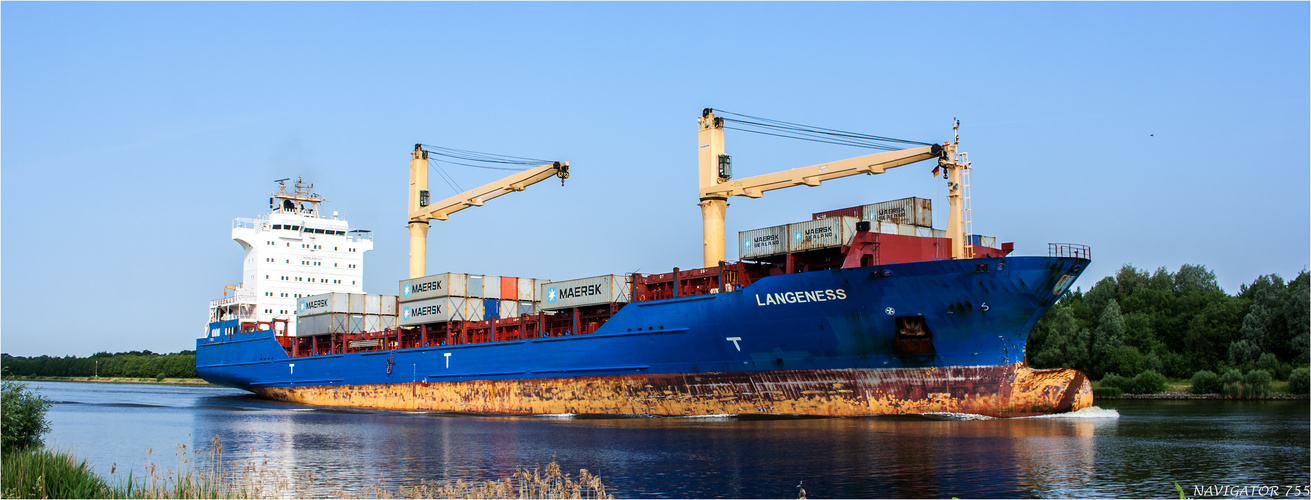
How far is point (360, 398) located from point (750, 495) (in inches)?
1236

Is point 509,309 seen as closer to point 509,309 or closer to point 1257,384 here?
point 509,309

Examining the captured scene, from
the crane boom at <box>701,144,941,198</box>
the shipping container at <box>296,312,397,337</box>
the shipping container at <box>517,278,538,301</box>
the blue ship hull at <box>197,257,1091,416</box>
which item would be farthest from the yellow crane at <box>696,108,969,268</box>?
the shipping container at <box>296,312,397,337</box>

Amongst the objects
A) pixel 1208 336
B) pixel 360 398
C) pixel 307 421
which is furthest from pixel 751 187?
pixel 1208 336

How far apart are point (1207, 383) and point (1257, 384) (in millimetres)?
2819

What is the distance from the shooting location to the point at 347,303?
44.6 metres

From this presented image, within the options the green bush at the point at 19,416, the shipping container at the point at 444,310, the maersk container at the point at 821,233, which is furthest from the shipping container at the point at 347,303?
the green bush at the point at 19,416

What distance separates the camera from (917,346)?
27.8m

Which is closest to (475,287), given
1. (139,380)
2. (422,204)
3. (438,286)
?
(438,286)

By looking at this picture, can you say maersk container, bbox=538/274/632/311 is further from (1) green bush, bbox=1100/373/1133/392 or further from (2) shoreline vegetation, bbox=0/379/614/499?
(1) green bush, bbox=1100/373/1133/392

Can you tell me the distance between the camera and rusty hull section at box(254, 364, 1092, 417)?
2769cm

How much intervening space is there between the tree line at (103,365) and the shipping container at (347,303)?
8142cm

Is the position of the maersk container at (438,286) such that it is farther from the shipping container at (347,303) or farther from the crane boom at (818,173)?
the crane boom at (818,173)

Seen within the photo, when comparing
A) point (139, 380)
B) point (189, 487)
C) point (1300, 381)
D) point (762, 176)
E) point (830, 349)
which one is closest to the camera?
point (189, 487)

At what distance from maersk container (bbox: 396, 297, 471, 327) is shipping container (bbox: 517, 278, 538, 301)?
2.27m
